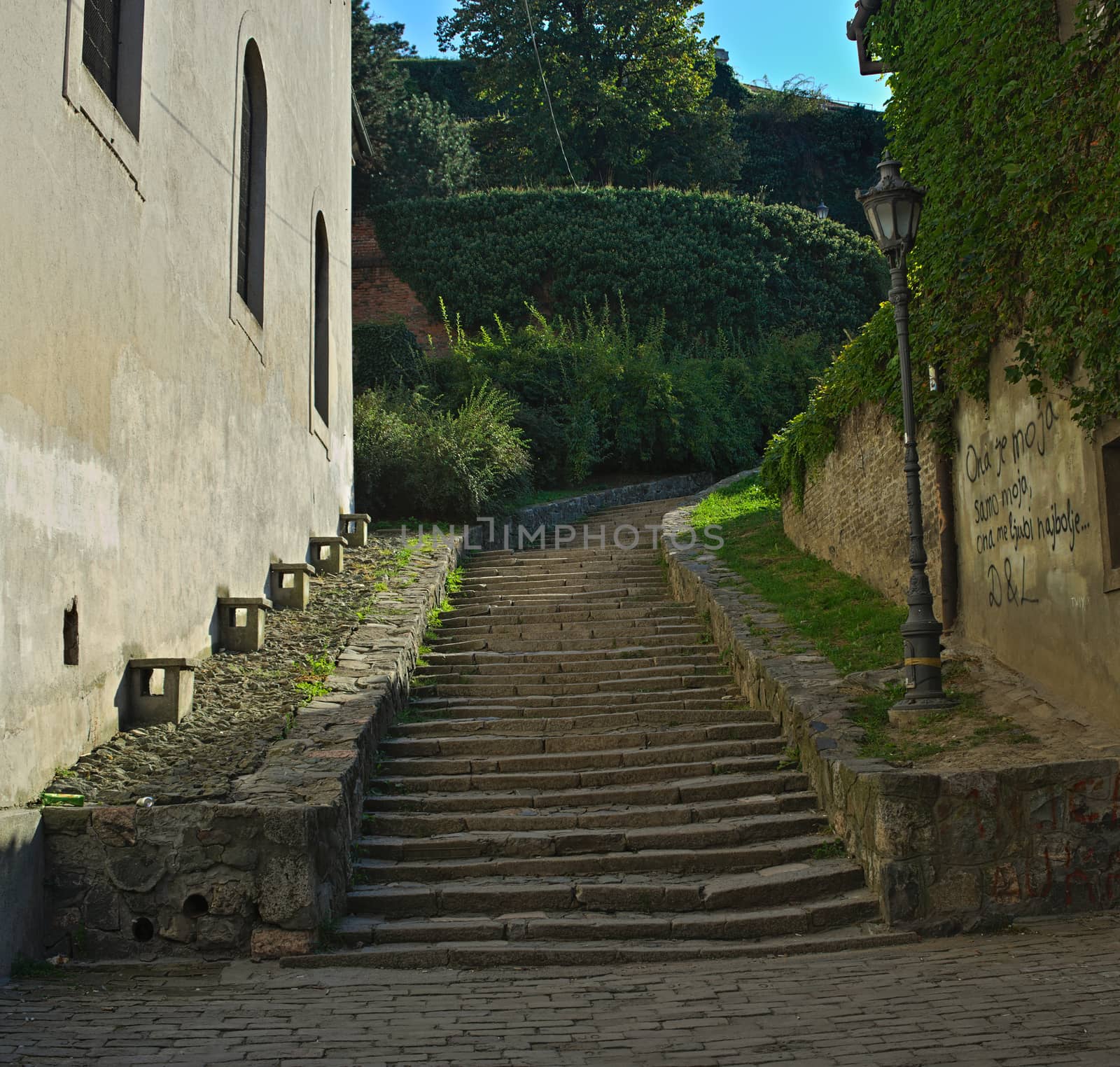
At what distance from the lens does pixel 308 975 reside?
19.2 ft

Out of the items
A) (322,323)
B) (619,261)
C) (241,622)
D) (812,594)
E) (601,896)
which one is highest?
(619,261)

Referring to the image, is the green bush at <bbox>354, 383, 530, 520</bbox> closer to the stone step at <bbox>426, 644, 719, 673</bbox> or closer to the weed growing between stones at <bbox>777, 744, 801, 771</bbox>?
the stone step at <bbox>426, 644, 719, 673</bbox>

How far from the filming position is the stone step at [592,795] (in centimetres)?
809

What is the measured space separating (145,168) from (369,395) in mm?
11178

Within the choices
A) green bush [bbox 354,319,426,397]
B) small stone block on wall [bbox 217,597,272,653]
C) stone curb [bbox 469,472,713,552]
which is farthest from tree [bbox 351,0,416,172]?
small stone block on wall [bbox 217,597,272,653]

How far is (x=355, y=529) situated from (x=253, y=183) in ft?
16.5

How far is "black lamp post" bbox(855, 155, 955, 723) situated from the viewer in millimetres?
8086

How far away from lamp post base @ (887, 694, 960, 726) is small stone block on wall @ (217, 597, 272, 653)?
5.15m

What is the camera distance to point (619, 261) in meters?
27.4

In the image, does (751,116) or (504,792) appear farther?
(751,116)

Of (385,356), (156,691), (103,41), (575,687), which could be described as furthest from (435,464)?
(103,41)

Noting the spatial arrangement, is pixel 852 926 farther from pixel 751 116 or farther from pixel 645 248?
pixel 751 116

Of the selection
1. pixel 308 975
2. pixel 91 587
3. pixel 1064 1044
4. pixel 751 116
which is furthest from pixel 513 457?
pixel 751 116

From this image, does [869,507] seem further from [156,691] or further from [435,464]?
[156,691]
